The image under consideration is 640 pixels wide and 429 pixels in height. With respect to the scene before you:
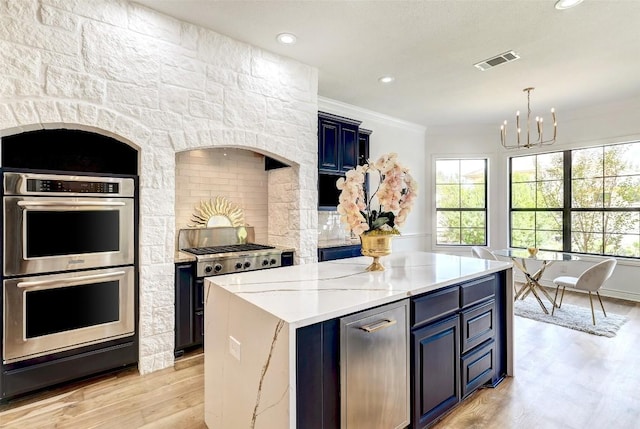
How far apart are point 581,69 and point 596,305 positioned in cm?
312

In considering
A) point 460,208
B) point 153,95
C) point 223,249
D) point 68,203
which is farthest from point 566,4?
point 460,208

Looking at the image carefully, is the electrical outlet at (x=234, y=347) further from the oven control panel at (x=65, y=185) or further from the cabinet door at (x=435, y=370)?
the oven control panel at (x=65, y=185)

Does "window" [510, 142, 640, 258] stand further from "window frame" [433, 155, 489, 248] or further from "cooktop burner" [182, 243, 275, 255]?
"cooktop burner" [182, 243, 275, 255]

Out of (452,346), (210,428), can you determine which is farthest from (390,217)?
(210,428)

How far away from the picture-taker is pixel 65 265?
7.63 ft

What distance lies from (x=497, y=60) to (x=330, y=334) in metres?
3.49

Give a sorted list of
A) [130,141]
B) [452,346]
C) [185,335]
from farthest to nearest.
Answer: [185,335] → [130,141] → [452,346]

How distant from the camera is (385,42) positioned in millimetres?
3115

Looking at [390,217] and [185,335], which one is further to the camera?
[185,335]

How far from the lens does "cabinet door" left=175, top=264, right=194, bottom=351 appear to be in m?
2.82

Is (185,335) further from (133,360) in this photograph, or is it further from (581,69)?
(581,69)

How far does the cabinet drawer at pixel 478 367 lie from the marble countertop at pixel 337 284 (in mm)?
545

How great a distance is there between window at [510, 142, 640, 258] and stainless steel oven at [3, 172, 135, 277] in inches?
243

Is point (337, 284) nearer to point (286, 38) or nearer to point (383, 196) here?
point (383, 196)
